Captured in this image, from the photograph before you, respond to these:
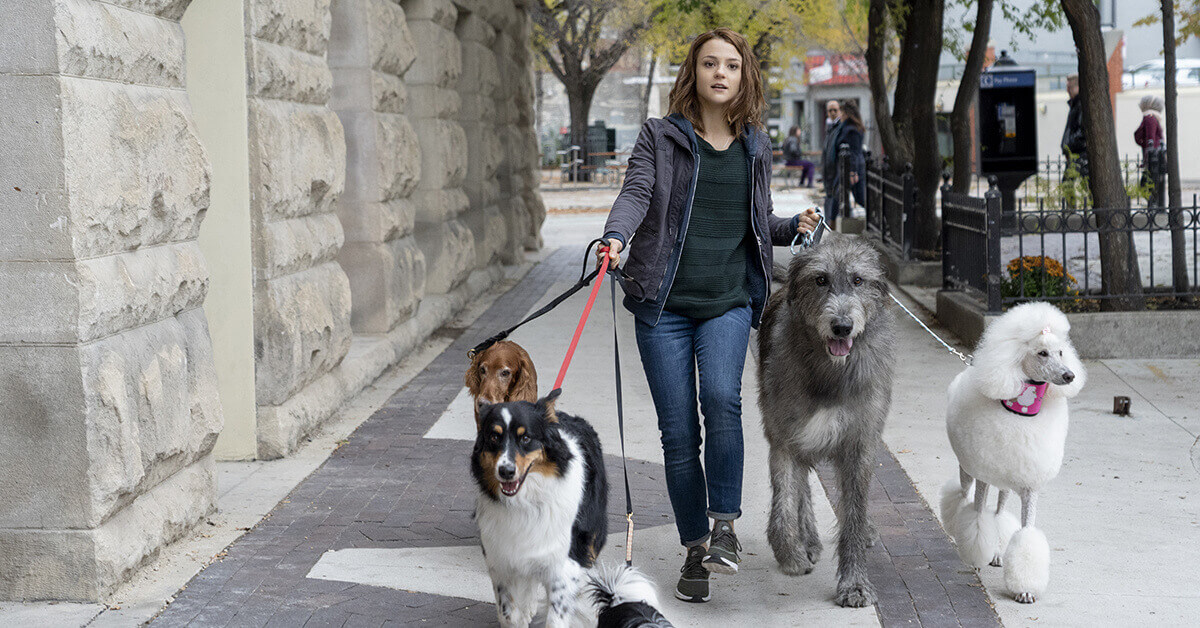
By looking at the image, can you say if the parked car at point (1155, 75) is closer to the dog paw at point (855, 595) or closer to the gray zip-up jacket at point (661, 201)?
the gray zip-up jacket at point (661, 201)

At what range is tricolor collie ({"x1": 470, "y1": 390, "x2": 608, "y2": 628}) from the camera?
13.3ft

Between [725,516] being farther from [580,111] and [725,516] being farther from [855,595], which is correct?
[580,111]

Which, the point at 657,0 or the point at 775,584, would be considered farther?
the point at 657,0

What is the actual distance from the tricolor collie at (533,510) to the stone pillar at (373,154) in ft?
17.4

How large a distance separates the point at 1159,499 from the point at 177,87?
4.93 meters

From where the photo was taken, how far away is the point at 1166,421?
25.0 ft

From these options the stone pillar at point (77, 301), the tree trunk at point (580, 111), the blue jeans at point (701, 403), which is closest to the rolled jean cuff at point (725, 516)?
the blue jeans at point (701, 403)

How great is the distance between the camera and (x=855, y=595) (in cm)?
478

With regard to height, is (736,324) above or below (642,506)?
above

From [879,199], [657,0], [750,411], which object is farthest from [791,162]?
[750,411]

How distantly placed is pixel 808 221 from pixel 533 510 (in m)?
1.59

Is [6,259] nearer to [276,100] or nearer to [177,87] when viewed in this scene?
[177,87]

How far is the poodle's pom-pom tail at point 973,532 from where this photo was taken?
5039 millimetres

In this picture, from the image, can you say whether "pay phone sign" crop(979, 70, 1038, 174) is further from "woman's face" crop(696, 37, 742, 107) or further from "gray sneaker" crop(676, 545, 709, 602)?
"gray sneaker" crop(676, 545, 709, 602)
